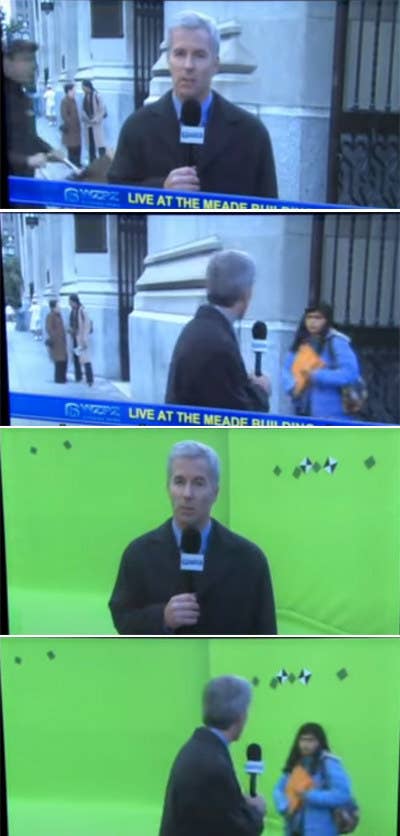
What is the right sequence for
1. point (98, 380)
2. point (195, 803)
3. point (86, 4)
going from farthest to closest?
point (195, 803), point (98, 380), point (86, 4)

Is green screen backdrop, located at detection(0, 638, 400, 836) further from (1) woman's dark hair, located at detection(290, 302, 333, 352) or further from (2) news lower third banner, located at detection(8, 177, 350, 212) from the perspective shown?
(2) news lower third banner, located at detection(8, 177, 350, 212)

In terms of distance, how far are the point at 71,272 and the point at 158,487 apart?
1.96ft

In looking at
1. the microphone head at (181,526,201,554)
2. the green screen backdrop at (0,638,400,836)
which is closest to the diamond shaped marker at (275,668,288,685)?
the green screen backdrop at (0,638,400,836)

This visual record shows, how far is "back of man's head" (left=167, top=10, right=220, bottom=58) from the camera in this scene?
8.87ft

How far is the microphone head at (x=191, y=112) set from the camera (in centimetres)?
280

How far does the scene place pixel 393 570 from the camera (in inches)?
119

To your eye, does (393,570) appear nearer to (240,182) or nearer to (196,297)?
(196,297)

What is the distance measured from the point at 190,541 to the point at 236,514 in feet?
0.48

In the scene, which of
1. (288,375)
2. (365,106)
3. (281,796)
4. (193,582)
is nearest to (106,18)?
(365,106)

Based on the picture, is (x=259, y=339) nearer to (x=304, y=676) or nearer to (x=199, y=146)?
(x=199, y=146)

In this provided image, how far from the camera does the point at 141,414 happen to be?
2943 mm

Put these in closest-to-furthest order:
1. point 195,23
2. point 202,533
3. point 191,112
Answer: point 195,23 → point 191,112 → point 202,533

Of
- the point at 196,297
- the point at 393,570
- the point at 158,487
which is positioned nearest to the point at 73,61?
the point at 196,297

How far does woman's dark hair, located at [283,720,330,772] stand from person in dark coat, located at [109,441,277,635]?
0.29 meters
